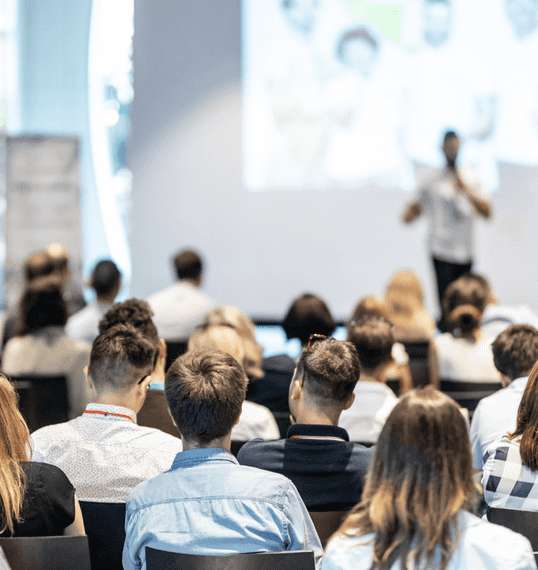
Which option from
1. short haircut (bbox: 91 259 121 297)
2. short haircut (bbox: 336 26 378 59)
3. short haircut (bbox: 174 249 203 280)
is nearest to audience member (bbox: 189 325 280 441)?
short haircut (bbox: 91 259 121 297)

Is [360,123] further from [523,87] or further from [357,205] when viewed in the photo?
[523,87]

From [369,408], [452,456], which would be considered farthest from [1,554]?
[369,408]

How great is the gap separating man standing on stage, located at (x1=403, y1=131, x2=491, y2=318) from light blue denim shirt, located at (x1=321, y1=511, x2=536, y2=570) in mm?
4471

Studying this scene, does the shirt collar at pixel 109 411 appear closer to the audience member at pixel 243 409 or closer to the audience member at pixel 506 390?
the audience member at pixel 243 409

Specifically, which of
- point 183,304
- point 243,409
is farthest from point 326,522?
point 183,304

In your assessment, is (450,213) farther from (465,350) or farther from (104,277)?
Result: (104,277)

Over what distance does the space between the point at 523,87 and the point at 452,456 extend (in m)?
6.27

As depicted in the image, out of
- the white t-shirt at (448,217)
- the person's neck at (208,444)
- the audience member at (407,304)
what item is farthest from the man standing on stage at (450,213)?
the person's neck at (208,444)

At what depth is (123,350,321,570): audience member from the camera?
1568 millimetres

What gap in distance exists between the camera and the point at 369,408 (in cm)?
270

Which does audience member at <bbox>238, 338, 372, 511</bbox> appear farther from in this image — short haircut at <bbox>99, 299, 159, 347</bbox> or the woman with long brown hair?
short haircut at <bbox>99, 299, 159, 347</bbox>

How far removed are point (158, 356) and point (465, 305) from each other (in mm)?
1873

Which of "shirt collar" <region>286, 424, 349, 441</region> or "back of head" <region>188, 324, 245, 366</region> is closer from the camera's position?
"shirt collar" <region>286, 424, 349, 441</region>

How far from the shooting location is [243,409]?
8.81 feet
